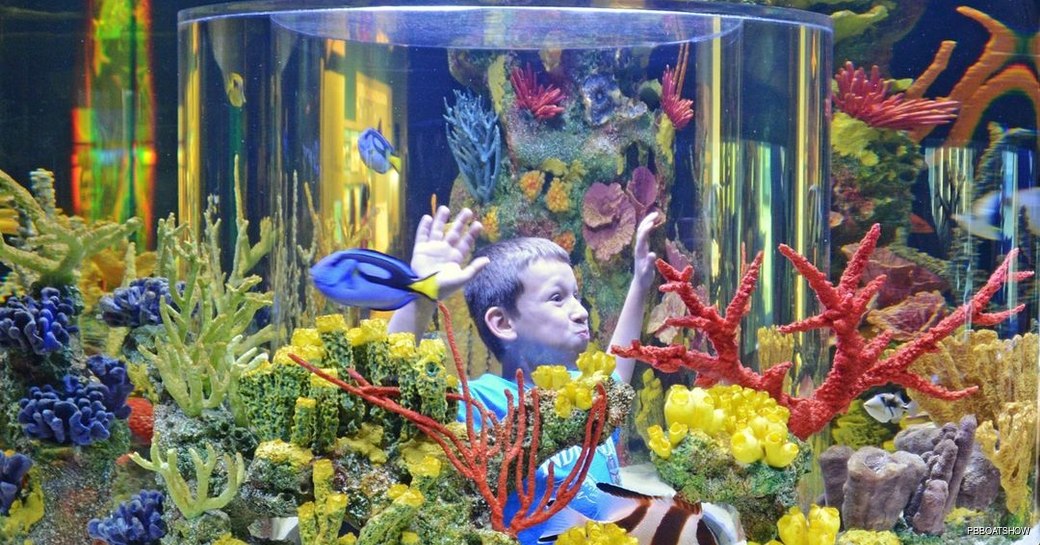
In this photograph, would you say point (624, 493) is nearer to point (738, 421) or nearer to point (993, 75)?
point (738, 421)

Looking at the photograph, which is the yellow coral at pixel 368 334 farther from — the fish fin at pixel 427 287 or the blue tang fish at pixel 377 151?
the blue tang fish at pixel 377 151

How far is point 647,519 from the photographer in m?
2.04

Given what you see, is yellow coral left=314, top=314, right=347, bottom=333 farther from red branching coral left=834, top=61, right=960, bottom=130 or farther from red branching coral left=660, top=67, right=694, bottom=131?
red branching coral left=834, top=61, right=960, bottom=130

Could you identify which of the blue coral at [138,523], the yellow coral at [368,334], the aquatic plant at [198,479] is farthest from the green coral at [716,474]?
the blue coral at [138,523]

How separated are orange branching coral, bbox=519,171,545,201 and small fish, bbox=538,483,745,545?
0.67 meters

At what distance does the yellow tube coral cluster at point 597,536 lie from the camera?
1.90m

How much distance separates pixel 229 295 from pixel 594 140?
1.00 meters

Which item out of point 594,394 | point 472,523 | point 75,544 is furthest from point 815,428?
point 75,544

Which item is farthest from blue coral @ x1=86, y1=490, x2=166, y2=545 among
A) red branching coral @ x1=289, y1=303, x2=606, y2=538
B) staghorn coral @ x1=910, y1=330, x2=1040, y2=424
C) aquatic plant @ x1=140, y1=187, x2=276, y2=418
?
staghorn coral @ x1=910, y1=330, x2=1040, y2=424

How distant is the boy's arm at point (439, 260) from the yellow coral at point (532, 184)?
135mm

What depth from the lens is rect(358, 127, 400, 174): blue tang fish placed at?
2.34 m

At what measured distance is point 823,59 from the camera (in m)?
2.95

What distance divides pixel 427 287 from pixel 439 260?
7cm

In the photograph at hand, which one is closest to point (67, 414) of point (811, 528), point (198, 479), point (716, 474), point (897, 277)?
point (198, 479)
